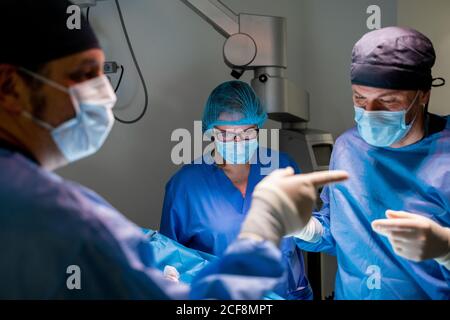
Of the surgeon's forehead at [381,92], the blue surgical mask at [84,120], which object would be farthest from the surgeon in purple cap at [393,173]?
the blue surgical mask at [84,120]

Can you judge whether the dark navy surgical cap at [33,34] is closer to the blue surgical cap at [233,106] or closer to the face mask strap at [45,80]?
the face mask strap at [45,80]

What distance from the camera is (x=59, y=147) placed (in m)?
1.02

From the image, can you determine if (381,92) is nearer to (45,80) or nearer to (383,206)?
(383,206)

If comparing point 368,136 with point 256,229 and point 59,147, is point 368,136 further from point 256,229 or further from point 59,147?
point 59,147

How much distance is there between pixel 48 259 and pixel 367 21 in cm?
130

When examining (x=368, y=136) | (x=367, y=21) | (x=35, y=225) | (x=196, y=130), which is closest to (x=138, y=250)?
(x=35, y=225)

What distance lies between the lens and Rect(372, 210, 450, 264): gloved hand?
1.26 meters

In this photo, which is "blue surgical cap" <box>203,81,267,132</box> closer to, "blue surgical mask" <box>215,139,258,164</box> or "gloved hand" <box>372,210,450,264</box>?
"blue surgical mask" <box>215,139,258,164</box>

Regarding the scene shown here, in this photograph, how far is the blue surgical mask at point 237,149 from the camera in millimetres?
1766

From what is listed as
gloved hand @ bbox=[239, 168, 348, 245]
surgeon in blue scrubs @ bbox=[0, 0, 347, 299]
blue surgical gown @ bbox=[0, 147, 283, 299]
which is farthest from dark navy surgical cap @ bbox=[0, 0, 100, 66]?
gloved hand @ bbox=[239, 168, 348, 245]

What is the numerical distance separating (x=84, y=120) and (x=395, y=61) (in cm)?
84

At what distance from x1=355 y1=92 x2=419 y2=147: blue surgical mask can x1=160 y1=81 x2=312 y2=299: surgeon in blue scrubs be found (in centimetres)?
43

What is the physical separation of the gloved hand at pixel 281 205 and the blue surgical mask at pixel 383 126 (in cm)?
38

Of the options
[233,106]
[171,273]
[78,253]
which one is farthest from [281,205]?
[233,106]
